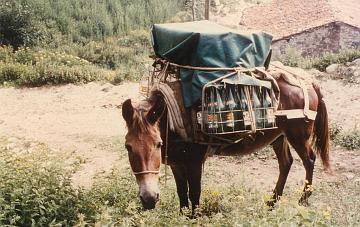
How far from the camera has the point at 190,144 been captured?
4391 mm

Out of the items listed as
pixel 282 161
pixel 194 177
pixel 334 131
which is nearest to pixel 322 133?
pixel 282 161

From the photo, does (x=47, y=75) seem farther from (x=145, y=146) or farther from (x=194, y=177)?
(x=145, y=146)

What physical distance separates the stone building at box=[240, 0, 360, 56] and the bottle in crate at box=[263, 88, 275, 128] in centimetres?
1835

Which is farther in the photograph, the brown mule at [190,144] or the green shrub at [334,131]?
the green shrub at [334,131]

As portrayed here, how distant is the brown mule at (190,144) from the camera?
3760mm

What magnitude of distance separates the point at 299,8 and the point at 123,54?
11.2 metres

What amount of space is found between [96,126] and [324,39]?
15.5 meters

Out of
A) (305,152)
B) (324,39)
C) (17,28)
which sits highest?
(305,152)

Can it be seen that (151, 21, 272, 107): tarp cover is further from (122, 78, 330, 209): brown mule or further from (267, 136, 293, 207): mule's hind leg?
(267, 136, 293, 207): mule's hind leg

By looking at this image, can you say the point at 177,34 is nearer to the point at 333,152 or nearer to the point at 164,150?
the point at 164,150

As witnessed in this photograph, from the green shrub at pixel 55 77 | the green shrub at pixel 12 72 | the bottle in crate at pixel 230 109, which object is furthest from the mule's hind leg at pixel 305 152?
the green shrub at pixel 12 72

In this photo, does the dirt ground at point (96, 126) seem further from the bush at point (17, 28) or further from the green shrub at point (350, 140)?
the bush at point (17, 28)

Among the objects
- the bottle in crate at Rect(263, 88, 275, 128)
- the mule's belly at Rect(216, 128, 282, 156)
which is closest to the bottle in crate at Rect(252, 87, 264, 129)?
the bottle in crate at Rect(263, 88, 275, 128)

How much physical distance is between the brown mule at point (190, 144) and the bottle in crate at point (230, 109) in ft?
1.32
